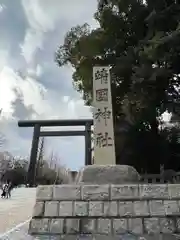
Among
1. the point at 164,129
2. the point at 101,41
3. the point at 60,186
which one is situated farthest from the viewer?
the point at 164,129

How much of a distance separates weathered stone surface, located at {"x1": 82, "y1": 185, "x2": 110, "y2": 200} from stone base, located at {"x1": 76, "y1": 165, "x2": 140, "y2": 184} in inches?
7.3

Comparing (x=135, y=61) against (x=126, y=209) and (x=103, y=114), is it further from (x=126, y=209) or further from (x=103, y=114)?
(x=126, y=209)

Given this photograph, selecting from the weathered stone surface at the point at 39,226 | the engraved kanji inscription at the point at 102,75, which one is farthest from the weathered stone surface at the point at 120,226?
the engraved kanji inscription at the point at 102,75

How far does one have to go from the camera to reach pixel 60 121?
17.1m

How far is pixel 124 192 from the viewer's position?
3789 millimetres

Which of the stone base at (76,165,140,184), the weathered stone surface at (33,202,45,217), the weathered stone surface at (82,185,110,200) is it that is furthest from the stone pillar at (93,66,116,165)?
the weathered stone surface at (33,202,45,217)

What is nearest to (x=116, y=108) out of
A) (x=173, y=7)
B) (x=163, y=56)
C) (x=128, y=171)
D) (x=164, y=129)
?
(x=164, y=129)

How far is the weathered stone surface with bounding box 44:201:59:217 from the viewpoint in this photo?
375 cm

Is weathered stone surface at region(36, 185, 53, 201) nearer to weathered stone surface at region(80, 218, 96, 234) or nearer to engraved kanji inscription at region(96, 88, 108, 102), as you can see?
weathered stone surface at region(80, 218, 96, 234)

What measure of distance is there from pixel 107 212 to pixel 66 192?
0.62 meters

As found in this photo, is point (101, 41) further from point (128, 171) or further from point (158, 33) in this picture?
point (128, 171)

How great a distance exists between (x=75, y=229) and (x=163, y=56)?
6.52 m

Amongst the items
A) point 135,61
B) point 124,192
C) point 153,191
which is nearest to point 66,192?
point 124,192

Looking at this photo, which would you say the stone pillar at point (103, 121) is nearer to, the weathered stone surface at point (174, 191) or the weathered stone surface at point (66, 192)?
the weathered stone surface at point (66, 192)
